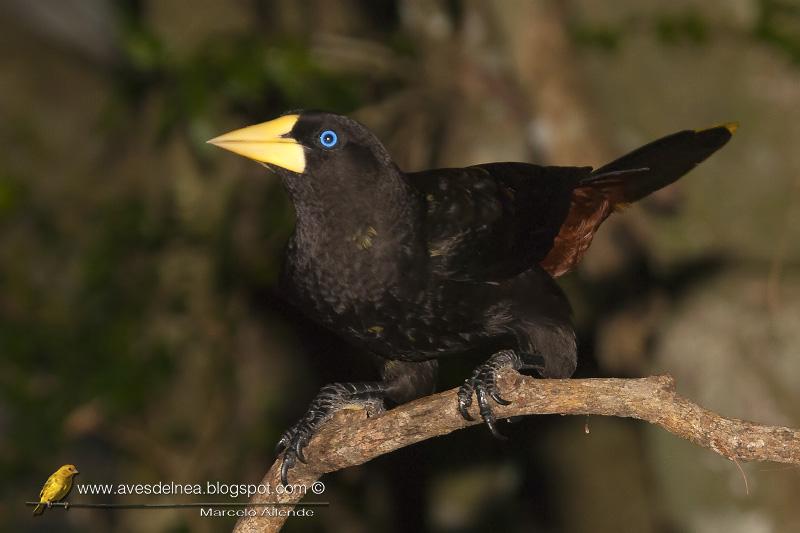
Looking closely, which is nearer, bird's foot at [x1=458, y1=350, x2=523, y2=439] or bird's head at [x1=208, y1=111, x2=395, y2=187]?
bird's foot at [x1=458, y1=350, x2=523, y2=439]

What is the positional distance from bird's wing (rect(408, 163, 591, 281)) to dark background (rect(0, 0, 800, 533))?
780 mm

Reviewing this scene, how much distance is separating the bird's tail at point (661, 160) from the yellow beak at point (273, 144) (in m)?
0.93

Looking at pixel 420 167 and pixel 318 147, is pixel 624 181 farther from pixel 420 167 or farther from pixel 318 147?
pixel 420 167

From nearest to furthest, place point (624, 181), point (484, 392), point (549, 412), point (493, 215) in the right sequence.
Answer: point (549, 412)
point (484, 392)
point (493, 215)
point (624, 181)

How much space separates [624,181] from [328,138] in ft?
3.34

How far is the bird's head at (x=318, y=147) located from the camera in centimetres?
274

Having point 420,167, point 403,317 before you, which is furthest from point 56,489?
point 420,167

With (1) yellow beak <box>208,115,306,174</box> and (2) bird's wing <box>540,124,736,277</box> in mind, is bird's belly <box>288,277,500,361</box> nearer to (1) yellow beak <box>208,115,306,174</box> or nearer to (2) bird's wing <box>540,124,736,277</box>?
(1) yellow beak <box>208,115,306,174</box>

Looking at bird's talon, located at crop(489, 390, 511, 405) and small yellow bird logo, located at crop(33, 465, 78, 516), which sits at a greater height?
bird's talon, located at crop(489, 390, 511, 405)

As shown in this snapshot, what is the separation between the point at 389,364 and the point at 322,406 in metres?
0.27

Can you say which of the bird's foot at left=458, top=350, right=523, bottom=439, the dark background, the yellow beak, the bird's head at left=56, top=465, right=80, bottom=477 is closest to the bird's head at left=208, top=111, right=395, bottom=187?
the yellow beak

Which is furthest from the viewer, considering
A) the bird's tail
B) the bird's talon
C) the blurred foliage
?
the blurred foliage

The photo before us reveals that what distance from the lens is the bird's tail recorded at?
3.10m

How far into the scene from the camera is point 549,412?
8.19ft
